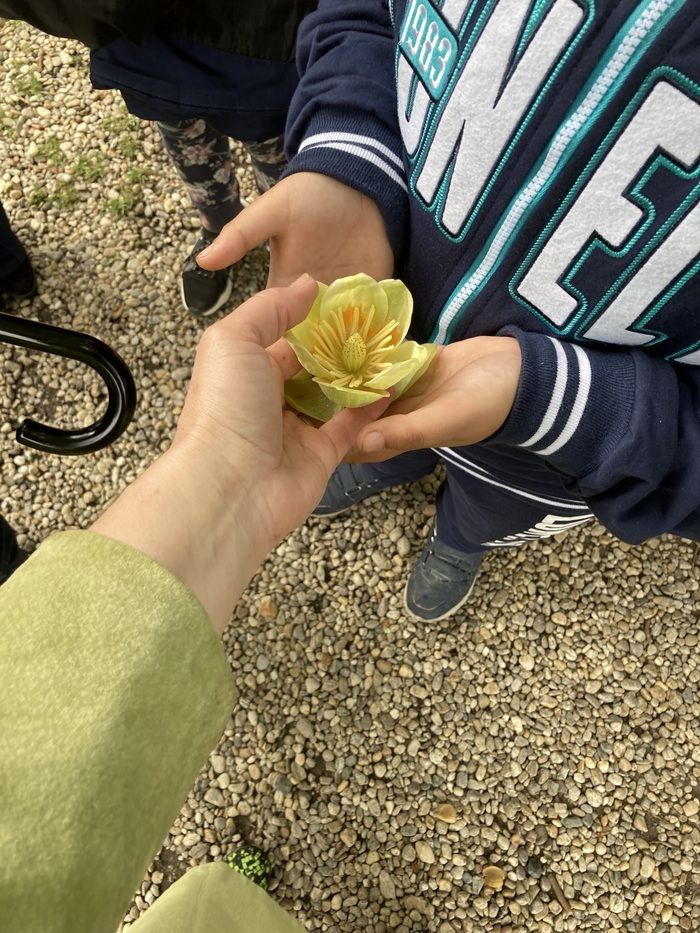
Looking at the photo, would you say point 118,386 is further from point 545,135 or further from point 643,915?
point 643,915

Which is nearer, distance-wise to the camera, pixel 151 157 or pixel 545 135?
pixel 545 135

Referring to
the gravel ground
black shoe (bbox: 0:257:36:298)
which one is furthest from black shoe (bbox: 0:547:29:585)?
black shoe (bbox: 0:257:36:298)

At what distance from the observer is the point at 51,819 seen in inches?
22.5

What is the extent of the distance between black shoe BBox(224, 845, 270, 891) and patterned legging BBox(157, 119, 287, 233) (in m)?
2.12

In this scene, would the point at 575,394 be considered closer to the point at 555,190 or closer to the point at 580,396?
the point at 580,396

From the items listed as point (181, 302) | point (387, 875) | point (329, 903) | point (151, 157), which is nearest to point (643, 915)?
point (387, 875)

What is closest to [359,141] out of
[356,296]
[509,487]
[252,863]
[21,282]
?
[356,296]

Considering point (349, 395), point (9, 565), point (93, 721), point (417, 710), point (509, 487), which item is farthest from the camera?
point (417, 710)

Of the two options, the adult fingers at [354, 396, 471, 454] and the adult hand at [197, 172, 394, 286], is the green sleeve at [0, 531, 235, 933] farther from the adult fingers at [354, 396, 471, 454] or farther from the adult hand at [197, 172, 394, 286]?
the adult hand at [197, 172, 394, 286]

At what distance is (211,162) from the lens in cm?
199

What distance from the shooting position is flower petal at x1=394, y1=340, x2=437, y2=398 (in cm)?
104

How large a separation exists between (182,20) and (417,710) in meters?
2.05

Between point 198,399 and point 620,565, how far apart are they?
181 cm

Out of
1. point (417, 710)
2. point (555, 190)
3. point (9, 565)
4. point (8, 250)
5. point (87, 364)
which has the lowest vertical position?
point (9, 565)
